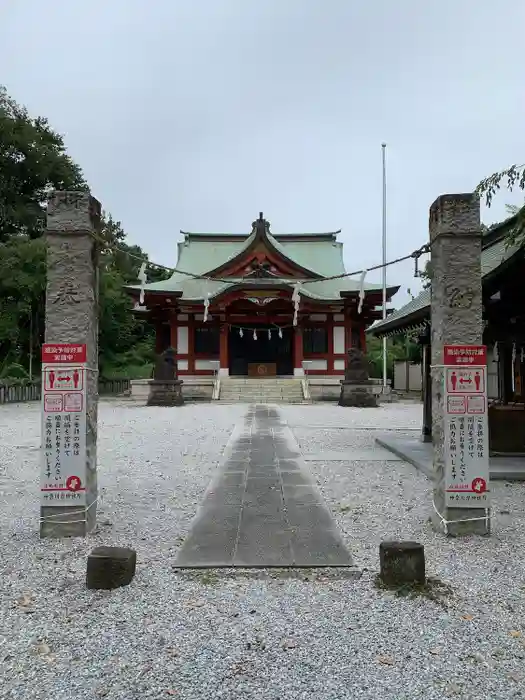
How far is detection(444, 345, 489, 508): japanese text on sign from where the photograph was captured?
4566 mm

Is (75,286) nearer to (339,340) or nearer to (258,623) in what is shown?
(258,623)

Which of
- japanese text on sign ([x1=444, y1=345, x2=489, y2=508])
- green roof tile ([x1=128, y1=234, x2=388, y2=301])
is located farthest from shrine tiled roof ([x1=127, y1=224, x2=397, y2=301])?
japanese text on sign ([x1=444, y1=345, x2=489, y2=508])

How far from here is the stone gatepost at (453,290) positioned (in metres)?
4.66

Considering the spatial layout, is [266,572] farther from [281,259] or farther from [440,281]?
[281,259]

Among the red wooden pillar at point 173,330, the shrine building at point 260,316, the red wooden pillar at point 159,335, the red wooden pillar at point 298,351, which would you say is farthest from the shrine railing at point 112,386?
the red wooden pillar at point 298,351

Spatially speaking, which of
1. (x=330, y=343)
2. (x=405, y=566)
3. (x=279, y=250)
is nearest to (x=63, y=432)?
(x=405, y=566)

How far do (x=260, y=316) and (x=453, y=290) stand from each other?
71.5 ft

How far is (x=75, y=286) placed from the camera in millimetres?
4719

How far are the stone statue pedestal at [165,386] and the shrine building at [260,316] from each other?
3.94 metres

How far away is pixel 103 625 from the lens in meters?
2.98

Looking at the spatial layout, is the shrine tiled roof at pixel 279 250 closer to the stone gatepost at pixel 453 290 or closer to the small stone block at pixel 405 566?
the stone gatepost at pixel 453 290

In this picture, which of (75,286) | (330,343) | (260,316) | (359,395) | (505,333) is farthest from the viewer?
(330,343)

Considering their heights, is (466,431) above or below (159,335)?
below

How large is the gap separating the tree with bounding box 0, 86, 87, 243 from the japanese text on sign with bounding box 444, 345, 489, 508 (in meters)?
31.0
